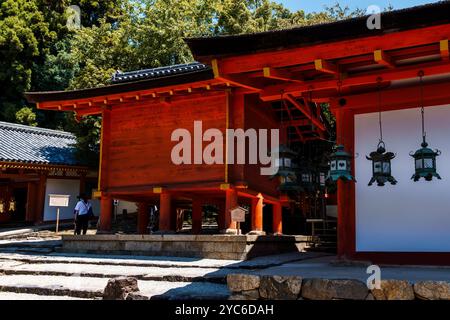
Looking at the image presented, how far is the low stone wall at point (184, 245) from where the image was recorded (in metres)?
12.4

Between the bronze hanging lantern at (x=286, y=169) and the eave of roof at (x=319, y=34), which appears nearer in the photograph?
the eave of roof at (x=319, y=34)

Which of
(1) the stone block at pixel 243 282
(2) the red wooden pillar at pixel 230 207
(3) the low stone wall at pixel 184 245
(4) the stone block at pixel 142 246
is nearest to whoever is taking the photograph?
(1) the stone block at pixel 243 282

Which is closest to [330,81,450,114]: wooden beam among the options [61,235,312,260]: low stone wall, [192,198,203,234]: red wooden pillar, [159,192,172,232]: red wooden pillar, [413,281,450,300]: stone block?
[61,235,312,260]: low stone wall

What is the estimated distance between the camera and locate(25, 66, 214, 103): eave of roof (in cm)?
1386

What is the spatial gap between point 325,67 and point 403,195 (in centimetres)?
308

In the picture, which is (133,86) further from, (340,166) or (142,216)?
(340,166)

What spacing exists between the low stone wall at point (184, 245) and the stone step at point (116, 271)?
1.83m

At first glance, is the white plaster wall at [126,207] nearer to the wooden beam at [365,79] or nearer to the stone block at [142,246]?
the stone block at [142,246]

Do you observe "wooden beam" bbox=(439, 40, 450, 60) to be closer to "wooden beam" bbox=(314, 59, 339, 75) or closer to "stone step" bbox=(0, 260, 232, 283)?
"wooden beam" bbox=(314, 59, 339, 75)

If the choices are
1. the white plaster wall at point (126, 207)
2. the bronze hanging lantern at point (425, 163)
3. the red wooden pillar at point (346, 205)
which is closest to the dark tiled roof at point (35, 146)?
the white plaster wall at point (126, 207)

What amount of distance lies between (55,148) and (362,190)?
19684 mm

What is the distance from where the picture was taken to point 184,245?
42.8 ft

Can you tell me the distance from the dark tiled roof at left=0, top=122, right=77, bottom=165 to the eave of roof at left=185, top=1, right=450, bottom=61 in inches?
634

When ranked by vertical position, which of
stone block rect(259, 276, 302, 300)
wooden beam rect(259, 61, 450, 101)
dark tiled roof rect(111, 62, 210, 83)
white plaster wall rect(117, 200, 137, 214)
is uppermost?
dark tiled roof rect(111, 62, 210, 83)
